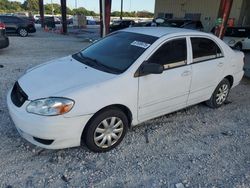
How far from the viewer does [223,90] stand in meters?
5.00

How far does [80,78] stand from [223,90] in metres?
3.05

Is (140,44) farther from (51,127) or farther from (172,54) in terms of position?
(51,127)

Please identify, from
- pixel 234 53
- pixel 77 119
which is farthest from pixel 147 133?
pixel 234 53

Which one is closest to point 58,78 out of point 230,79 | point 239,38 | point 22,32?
point 230,79

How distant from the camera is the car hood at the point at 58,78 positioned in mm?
3049

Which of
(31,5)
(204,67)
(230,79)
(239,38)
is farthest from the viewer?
(31,5)

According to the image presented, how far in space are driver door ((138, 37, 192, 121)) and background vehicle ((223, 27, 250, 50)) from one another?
406 inches

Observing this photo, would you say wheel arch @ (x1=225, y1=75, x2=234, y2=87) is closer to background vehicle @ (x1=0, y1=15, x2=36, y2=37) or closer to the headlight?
the headlight

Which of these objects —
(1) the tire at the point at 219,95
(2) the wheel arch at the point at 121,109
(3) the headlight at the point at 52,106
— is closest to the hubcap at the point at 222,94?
(1) the tire at the point at 219,95

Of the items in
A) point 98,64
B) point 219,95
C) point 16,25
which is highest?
point 98,64

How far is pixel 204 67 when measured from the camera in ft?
14.1

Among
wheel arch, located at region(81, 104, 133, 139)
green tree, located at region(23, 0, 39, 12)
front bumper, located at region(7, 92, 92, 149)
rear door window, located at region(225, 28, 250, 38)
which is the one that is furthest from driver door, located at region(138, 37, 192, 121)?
green tree, located at region(23, 0, 39, 12)

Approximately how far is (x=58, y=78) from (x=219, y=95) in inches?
125

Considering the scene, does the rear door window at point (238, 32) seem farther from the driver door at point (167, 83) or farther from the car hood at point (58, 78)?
the car hood at point (58, 78)
